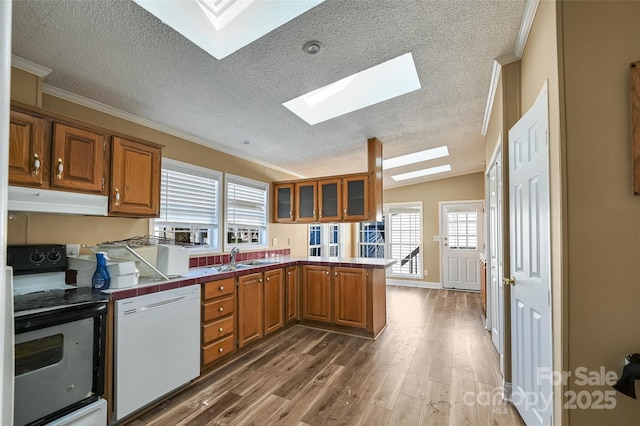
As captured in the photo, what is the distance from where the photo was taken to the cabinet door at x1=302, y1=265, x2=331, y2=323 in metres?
3.77

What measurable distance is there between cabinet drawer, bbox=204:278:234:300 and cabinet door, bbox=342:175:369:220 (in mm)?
1815

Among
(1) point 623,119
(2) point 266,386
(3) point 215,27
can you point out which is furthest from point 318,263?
(1) point 623,119

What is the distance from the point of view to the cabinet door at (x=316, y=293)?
12.4ft

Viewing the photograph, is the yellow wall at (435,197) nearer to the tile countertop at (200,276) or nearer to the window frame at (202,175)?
the tile countertop at (200,276)

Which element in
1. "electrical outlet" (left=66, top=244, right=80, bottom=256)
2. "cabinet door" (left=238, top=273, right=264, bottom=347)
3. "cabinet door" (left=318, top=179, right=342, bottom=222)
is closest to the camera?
"electrical outlet" (left=66, top=244, right=80, bottom=256)

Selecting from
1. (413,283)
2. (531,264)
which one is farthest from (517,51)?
(413,283)

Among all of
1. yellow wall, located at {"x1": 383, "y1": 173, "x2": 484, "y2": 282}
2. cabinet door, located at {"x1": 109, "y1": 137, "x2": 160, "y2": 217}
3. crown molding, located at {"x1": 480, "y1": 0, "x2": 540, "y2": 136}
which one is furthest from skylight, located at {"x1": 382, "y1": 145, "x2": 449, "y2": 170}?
cabinet door, located at {"x1": 109, "y1": 137, "x2": 160, "y2": 217}

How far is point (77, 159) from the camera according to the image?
2.06 metres

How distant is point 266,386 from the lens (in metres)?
2.42

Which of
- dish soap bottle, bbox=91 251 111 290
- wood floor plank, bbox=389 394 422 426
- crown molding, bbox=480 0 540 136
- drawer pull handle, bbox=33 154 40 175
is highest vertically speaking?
crown molding, bbox=480 0 540 136

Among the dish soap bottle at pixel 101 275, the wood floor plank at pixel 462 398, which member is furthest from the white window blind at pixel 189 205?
the wood floor plank at pixel 462 398

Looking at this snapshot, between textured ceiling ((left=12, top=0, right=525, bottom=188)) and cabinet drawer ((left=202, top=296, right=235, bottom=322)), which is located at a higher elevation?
textured ceiling ((left=12, top=0, right=525, bottom=188))

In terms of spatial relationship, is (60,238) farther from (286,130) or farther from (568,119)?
(568,119)

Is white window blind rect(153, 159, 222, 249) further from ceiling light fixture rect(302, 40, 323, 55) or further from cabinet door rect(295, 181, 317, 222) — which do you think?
ceiling light fixture rect(302, 40, 323, 55)
